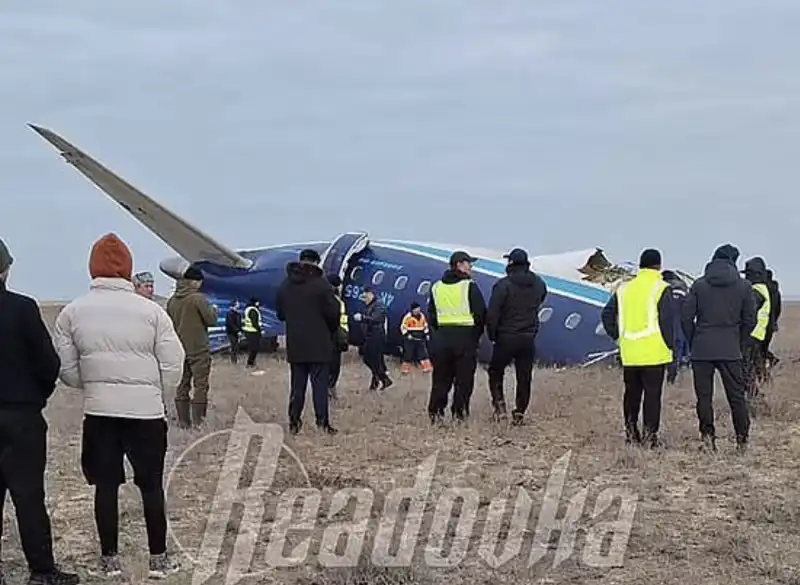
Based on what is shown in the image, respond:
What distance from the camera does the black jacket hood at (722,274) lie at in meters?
10.3

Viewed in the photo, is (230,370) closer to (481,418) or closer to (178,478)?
(481,418)

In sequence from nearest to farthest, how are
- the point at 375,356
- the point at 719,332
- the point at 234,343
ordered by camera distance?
the point at 719,332 → the point at 375,356 → the point at 234,343

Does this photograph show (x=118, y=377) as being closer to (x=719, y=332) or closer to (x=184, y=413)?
(x=719, y=332)

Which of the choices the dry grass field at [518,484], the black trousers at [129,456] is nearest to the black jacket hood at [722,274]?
the dry grass field at [518,484]

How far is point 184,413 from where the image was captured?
12.2 meters

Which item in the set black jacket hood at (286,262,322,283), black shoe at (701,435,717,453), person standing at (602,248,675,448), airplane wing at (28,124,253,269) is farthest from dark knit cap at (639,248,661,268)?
airplane wing at (28,124,253,269)

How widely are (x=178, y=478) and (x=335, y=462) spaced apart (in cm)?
127

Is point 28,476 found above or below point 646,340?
below

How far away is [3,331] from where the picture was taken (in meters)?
6.16

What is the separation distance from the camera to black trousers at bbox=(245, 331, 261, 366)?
2260cm

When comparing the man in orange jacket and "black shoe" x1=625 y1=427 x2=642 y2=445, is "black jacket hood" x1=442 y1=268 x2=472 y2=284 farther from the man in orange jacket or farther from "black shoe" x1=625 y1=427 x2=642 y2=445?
the man in orange jacket

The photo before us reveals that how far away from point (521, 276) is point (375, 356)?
18.3 feet

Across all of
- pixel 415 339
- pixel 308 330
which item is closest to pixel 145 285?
pixel 308 330

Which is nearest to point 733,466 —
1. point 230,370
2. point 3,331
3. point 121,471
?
point 121,471
